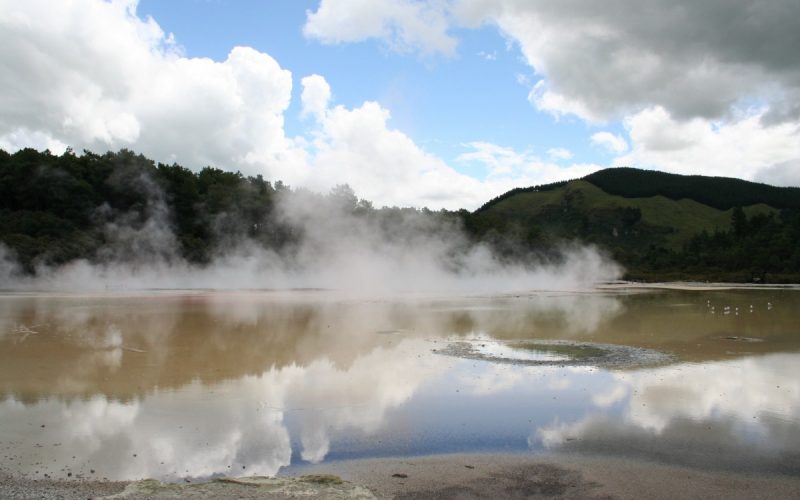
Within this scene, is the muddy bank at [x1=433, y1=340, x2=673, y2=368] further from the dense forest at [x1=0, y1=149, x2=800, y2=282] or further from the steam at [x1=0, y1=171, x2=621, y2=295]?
the dense forest at [x1=0, y1=149, x2=800, y2=282]

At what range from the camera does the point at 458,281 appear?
59.4m

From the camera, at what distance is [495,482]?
607 centimetres

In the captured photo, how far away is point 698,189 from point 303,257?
473 ft

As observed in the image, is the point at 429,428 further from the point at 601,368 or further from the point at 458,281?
the point at 458,281

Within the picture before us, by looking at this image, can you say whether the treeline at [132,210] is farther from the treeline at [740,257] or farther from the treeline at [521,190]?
the treeline at [521,190]

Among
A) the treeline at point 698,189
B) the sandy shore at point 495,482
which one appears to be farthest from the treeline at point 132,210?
the treeline at point 698,189

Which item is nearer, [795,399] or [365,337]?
[795,399]

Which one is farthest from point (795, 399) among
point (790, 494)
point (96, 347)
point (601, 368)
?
point (96, 347)

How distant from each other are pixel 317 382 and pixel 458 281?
4915 cm

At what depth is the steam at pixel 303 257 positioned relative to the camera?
150 ft

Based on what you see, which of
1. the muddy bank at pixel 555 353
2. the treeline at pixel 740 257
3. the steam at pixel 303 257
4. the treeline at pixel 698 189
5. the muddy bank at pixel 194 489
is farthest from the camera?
the treeline at pixel 698 189

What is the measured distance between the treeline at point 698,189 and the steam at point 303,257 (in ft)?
360

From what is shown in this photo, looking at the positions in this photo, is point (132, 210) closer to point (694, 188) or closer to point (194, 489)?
point (194, 489)

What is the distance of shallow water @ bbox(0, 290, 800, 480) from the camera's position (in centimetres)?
698
